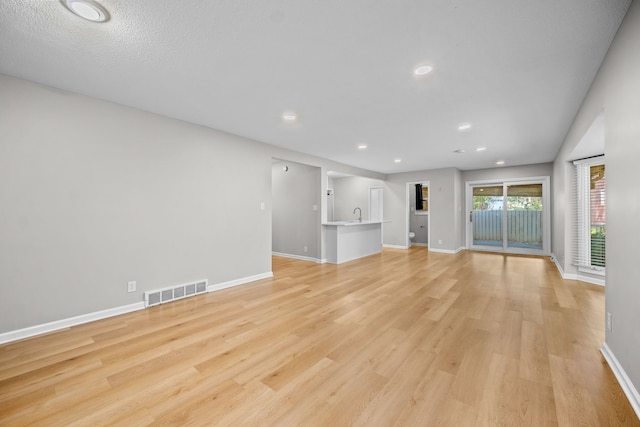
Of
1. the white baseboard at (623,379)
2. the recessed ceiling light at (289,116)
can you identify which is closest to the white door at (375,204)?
the recessed ceiling light at (289,116)

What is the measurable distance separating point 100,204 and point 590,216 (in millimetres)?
7208

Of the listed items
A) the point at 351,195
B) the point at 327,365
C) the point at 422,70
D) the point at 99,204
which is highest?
the point at 422,70

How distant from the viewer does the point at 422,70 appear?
2.36 m

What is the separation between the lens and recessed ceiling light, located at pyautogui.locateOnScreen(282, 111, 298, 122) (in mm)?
3381

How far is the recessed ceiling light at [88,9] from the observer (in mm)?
1621

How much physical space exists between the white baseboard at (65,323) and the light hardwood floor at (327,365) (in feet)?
0.34

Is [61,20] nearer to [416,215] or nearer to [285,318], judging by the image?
[285,318]

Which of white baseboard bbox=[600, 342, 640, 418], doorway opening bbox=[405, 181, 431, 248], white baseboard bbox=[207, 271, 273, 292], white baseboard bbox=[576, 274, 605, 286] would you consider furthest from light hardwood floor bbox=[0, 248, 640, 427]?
doorway opening bbox=[405, 181, 431, 248]

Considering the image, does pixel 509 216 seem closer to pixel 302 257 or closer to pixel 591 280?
pixel 591 280

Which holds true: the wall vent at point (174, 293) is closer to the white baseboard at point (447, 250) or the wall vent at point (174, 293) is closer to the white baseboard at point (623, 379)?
the white baseboard at point (623, 379)

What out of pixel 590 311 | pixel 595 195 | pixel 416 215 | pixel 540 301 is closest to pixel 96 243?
pixel 540 301

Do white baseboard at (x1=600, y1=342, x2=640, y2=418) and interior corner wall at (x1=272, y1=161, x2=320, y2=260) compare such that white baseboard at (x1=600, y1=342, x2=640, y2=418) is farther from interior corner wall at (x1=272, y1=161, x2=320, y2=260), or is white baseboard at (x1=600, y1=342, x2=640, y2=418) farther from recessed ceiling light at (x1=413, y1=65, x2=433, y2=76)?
interior corner wall at (x1=272, y1=161, x2=320, y2=260)

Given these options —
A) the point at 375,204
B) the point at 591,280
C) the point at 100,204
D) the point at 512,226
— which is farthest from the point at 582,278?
the point at 100,204

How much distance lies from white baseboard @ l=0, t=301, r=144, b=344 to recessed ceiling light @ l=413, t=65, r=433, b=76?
13.3ft
